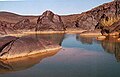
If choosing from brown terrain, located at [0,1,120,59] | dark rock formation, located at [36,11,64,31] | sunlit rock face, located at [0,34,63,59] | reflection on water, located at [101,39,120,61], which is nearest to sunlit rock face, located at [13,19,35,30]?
brown terrain, located at [0,1,120,59]

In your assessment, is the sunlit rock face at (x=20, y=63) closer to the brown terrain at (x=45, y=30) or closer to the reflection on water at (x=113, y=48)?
the brown terrain at (x=45, y=30)

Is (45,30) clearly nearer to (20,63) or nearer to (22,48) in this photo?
(22,48)

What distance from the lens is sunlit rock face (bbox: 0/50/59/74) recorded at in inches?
690

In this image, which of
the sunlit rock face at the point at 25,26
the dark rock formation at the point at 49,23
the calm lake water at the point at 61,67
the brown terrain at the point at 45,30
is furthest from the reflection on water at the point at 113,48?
the sunlit rock face at the point at 25,26

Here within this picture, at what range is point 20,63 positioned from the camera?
747 inches

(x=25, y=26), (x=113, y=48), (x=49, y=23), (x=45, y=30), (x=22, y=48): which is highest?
(x=49, y=23)

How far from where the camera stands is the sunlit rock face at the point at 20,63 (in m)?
17.5

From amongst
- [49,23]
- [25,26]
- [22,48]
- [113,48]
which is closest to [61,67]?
[22,48]

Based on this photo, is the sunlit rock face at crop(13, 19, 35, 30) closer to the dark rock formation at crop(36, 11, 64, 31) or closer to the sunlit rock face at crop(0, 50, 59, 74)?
the dark rock formation at crop(36, 11, 64, 31)

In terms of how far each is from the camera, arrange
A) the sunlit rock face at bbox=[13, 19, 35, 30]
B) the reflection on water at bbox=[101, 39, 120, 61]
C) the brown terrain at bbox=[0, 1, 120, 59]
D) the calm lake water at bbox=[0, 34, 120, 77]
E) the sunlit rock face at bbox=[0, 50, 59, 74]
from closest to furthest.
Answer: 1. the calm lake water at bbox=[0, 34, 120, 77]
2. the sunlit rock face at bbox=[0, 50, 59, 74]
3. the brown terrain at bbox=[0, 1, 120, 59]
4. the reflection on water at bbox=[101, 39, 120, 61]
5. the sunlit rock face at bbox=[13, 19, 35, 30]

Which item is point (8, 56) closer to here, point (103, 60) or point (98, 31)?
point (103, 60)

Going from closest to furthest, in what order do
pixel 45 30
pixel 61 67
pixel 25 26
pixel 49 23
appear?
pixel 61 67 < pixel 45 30 < pixel 49 23 < pixel 25 26

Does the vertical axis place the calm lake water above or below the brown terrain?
below

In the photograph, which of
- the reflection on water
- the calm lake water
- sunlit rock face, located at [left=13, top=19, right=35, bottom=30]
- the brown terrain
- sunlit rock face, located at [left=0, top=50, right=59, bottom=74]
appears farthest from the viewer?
sunlit rock face, located at [left=13, top=19, right=35, bottom=30]
